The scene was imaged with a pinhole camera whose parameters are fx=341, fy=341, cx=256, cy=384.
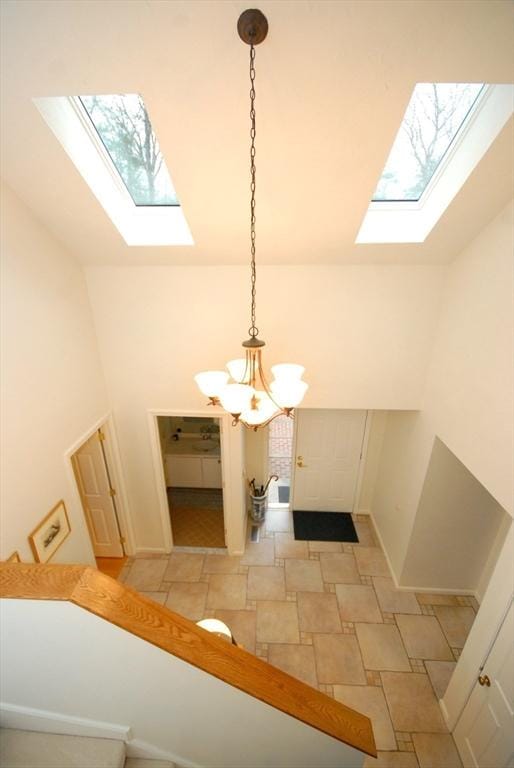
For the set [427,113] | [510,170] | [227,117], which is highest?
[427,113]

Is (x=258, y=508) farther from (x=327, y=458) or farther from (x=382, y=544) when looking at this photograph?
(x=382, y=544)

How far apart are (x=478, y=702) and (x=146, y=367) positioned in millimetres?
3932

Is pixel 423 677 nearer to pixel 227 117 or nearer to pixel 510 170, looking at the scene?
pixel 510 170

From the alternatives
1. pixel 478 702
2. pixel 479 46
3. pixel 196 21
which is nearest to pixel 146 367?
pixel 196 21

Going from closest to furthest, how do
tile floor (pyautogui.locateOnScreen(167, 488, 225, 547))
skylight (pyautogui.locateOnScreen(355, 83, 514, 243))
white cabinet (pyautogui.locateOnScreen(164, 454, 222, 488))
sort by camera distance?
skylight (pyautogui.locateOnScreen(355, 83, 514, 243)) < tile floor (pyautogui.locateOnScreen(167, 488, 225, 547)) < white cabinet (pyautogui.locateOnScreen(164, 454, 222, 488))

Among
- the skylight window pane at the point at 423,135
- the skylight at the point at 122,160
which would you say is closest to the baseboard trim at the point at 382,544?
the skylight window pane at the point at 423,135

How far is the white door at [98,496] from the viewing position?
153 inches

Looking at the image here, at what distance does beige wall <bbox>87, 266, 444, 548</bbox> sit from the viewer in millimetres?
3170

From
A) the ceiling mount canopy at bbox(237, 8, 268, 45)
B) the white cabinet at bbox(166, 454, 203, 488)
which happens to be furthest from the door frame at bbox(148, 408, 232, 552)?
the ceiling mount canopy at bbox(237, 8, 268, 45)

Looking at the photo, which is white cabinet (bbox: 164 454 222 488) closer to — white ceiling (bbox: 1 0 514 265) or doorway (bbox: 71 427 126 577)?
doorway (bbox: 71 427 126 577)

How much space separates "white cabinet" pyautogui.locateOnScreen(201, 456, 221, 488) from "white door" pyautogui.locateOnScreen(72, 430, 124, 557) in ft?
5.10

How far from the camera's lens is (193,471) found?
217 inches

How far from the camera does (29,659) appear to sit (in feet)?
4.84

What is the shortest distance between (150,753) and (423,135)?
3.87 meters
